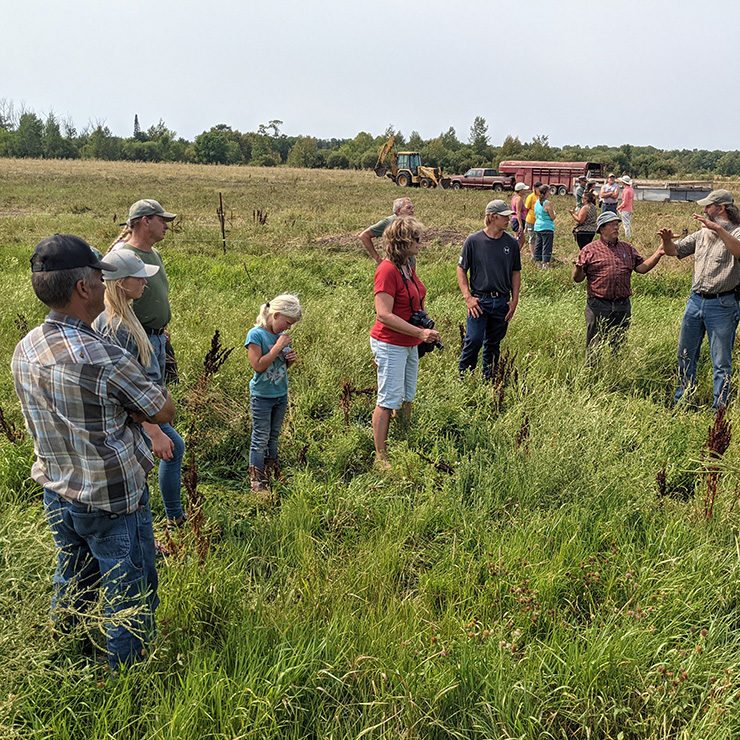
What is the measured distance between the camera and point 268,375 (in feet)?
13.3

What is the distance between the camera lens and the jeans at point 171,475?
3574 mm

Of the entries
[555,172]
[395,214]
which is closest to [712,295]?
[395,214]

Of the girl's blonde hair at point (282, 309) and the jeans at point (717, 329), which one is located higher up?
the girl's blonde hair at point (282, 309)

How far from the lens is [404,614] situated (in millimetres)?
2840

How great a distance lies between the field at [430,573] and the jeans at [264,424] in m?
0.25

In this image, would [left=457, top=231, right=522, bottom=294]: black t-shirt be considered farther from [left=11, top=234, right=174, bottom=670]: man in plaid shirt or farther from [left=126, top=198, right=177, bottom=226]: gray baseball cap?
[left=11, top=234, right=174, bottom=670]: man in plaid shirt

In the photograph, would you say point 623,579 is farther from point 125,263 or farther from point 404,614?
point 125,263

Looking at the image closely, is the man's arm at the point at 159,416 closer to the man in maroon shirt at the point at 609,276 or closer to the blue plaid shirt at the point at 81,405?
the blue plaid shirt at the point at 81,405

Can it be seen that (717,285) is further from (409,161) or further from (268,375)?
(409,161)

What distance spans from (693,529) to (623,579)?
68cm

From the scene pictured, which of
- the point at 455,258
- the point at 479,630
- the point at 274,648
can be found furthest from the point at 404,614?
the point at 455,258

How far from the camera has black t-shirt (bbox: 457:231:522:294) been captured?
18.4ft

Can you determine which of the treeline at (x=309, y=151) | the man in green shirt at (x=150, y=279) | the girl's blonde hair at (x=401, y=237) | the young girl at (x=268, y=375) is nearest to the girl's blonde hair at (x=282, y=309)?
the young girl at (x=268, y=375)

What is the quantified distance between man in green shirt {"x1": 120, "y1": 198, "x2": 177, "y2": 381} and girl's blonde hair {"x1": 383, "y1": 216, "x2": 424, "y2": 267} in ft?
4.75
